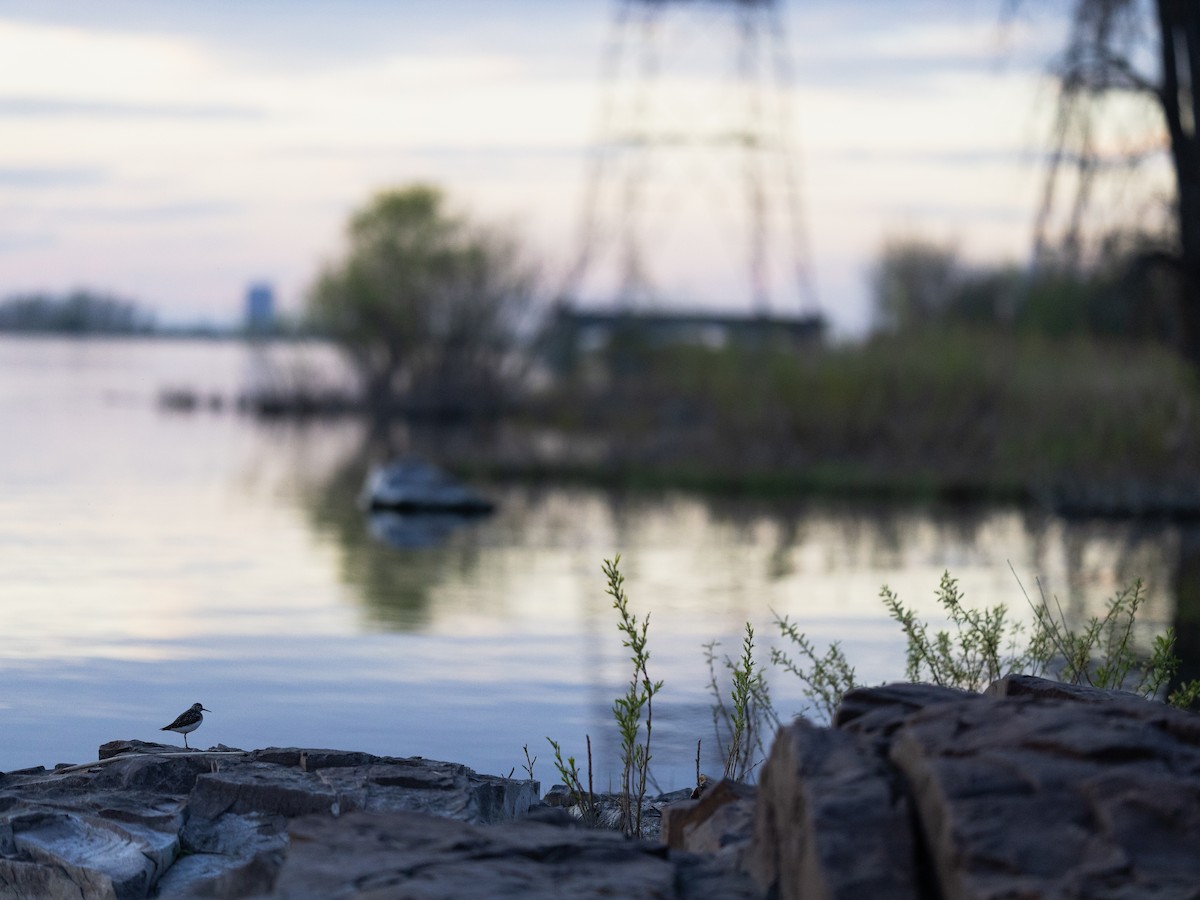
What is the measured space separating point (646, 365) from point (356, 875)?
92.2 feet

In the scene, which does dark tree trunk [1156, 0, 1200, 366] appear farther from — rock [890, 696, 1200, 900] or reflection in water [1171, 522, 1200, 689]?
rock [890, 696, 1200, 900]

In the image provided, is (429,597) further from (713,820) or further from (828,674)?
(713,820)

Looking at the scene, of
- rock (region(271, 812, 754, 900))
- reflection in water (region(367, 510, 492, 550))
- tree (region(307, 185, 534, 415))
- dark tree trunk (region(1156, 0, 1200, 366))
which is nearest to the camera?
rock (region(271, 812, 754, 900))

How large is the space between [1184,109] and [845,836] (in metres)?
11.5

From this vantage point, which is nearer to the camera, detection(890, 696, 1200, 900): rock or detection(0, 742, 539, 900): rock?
detection(890, 696, 1200, 900): rock

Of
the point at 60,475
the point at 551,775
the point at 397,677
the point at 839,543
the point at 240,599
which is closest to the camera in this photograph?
the point at 551,775

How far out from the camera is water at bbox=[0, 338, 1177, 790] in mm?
6996

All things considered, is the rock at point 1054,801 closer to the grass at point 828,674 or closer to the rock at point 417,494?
the grass at point 828,674

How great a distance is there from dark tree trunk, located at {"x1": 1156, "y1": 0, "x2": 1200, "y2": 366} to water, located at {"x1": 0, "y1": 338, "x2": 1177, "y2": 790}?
262 cm

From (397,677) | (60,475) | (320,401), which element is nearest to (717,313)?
(320,401)

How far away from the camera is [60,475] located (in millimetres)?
20578

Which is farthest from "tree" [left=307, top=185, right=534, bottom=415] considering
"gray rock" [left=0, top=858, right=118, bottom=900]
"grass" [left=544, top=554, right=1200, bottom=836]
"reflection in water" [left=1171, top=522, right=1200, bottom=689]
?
"gray rock" [left=0, top=858, right=118, bottom=900]

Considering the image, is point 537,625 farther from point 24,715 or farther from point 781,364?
point 781,364

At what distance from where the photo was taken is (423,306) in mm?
40469
